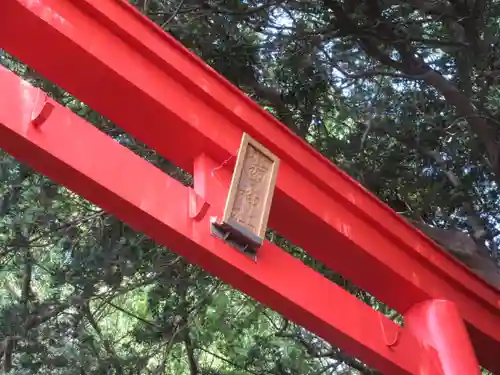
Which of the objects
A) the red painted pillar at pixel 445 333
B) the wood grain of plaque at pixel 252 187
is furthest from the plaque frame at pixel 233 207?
the red painted pillar at pixel 445 333

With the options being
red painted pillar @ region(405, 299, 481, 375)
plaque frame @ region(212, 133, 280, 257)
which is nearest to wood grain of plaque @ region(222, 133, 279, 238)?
plaque frame @ region(212, 133, 280, 257)

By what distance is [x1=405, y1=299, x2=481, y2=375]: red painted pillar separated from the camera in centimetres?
230

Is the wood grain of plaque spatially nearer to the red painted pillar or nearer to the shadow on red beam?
the shadow on red beam

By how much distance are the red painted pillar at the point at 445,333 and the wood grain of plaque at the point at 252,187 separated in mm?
909

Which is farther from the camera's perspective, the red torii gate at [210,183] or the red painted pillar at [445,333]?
the red painted pillar at [445,333]

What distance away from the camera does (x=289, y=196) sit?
7.06 ft

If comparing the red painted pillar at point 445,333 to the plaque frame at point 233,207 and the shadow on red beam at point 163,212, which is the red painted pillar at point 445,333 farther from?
the plaque frame at point 233,207

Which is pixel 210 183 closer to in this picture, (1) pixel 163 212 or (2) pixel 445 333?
(1) pixel 163 212

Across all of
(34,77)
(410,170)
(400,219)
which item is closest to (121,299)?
(34,77)

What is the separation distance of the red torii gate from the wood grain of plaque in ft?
0.23

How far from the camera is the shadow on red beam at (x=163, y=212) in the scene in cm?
157

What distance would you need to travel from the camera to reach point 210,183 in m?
1.95

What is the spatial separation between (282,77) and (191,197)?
150cm

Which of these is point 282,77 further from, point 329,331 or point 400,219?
point 329,331
